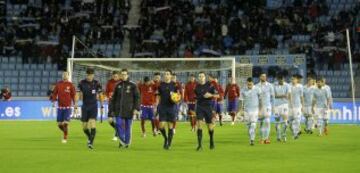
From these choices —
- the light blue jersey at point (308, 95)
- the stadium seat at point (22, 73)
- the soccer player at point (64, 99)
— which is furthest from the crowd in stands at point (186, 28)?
the soccer player at point (64, 99)

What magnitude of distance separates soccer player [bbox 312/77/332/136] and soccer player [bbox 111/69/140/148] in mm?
9612

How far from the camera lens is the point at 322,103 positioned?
89.4ft

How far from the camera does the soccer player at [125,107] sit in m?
20.0

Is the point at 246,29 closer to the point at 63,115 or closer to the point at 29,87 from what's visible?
the point at 29,87

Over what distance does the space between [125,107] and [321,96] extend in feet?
33.2

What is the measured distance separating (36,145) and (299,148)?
7767 millimetres

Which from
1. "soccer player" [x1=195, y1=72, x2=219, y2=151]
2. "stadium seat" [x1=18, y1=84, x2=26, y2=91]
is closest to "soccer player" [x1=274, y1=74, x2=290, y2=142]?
"soccer player" [x1=195, y1=72, x2=219, y2=151]

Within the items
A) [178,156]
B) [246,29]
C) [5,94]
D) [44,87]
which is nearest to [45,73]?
[44,87]

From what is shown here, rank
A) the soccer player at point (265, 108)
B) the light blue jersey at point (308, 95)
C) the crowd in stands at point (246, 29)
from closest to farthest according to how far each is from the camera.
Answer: the soccer player at point (265, 108), the light blue jersey at point (308, 95), the crowd in stands at point (246, 29)

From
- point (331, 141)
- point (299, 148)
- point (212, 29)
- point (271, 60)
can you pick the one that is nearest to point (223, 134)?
point (331, 141)

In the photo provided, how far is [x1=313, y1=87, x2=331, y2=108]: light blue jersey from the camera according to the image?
89.0 ft

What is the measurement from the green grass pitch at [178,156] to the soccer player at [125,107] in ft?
1.46

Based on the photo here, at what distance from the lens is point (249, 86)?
21250mm

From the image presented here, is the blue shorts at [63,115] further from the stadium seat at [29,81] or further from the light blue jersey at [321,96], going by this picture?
the stadium seat at [29,81]
